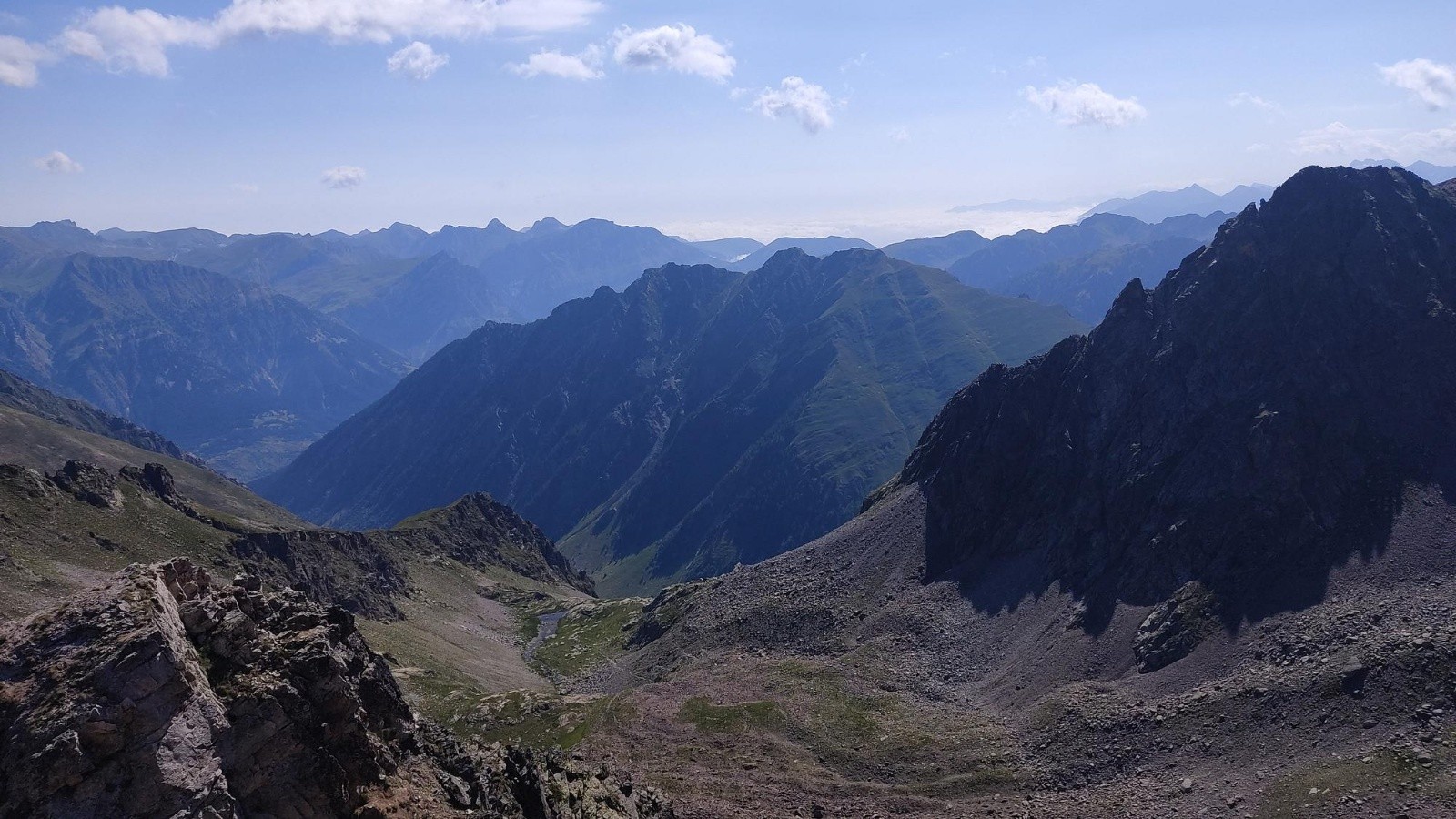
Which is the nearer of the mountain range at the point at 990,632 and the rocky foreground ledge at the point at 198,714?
the rocky foreground ledge at the point at 198,714

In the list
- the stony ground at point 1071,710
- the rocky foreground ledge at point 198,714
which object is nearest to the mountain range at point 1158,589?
the stony ground at point 1071,710

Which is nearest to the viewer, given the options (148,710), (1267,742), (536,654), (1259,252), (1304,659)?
(148,710)

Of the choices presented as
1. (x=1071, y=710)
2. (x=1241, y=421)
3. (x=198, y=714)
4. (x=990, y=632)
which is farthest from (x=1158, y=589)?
(x=198, y=714)

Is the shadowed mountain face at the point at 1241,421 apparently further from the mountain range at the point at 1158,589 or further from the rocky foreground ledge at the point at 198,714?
the rocky foreground ledge at the point at 198,714

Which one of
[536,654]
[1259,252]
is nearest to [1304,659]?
[1259,252]

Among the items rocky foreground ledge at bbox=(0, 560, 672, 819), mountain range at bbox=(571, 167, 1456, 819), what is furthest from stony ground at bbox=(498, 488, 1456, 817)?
rocky foreground ledge at bbox=(0, 560, 672, 819)

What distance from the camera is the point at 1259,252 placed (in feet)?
470

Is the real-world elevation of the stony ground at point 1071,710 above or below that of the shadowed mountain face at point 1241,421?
below

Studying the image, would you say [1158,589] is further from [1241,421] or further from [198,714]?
[198,714]

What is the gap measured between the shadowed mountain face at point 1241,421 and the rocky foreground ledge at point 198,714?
92238 mm

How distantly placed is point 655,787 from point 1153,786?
4451cm

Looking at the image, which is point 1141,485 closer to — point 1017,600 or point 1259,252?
point 1017,600

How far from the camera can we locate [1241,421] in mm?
125812

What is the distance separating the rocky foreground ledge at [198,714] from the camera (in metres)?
32.4
